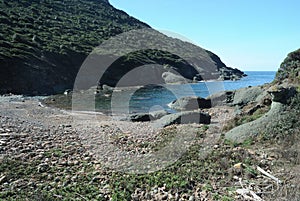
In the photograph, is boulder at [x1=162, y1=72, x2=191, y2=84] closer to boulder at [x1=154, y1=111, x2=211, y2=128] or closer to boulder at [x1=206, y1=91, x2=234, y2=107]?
boulder at [x1=206, y1=91, x2=234, y2=107]

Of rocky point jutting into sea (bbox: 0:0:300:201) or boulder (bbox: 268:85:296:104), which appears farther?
boulder (bbox: 268:85:296:104)

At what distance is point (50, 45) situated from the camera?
58.1m

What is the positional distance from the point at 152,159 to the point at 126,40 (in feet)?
266

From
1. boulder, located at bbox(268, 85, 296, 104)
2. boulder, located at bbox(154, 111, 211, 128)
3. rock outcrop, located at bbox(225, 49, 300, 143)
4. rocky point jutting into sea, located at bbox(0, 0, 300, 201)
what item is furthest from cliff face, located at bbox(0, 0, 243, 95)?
boulder, located at bbox(268, 85, 296, 104)

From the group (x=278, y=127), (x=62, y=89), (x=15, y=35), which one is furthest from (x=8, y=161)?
(x=15, y=35)

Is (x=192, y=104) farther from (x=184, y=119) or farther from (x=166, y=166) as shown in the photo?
(x=166, y=166)

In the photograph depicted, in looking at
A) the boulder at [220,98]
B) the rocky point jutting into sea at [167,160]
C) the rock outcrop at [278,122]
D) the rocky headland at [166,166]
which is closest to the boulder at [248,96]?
the rocky point jutting into sea at [167,160]

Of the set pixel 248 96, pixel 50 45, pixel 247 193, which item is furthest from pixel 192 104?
pixel 50 45

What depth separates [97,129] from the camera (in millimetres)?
16828

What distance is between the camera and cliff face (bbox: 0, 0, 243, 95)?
44.5 m

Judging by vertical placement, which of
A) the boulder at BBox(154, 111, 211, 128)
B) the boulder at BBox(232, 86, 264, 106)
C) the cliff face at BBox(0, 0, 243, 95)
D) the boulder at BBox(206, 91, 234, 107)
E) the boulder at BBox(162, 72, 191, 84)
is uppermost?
the cliff face at BBox(0, 0, 243, 95)

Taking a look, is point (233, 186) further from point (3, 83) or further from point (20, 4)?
point (20, 4)

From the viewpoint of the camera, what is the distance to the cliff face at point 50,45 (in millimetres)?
44469

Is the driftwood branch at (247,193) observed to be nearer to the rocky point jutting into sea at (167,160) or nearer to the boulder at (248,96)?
the rocky point jutting into sea at (167,160)
